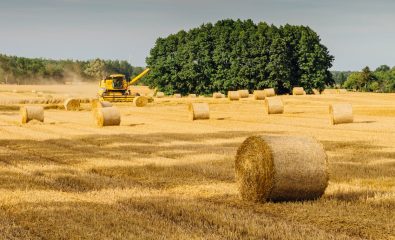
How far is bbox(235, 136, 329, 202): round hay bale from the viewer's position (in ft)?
33.5

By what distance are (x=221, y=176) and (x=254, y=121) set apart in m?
18.7

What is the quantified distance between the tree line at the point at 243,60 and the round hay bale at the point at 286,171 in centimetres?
6056

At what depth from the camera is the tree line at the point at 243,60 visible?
72875mm

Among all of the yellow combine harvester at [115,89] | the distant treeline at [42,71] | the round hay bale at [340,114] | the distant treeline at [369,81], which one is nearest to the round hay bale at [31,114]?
the round hay bale at [340,114]

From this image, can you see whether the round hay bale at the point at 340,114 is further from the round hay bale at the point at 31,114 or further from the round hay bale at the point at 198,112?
the round hay bale at the point at 31,114

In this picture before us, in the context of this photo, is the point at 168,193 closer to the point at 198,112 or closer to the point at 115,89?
the point at 198,112

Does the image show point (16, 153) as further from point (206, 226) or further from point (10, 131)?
point (206, 226)

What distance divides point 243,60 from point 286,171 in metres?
65.7

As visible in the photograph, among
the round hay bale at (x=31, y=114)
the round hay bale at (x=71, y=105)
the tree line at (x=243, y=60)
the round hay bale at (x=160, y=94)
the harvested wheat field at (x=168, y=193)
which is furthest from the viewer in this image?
the round hay bale at (x=160, y=94)

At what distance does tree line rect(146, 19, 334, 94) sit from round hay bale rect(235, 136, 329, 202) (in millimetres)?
60556

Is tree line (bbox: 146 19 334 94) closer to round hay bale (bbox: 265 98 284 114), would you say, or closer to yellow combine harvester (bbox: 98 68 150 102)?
yellow combine harvester (bbox: 98 68 150 102)

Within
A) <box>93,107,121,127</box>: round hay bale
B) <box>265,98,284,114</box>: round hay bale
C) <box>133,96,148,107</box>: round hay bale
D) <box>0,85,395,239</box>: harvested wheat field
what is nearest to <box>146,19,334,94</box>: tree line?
<box>133,96,148,107</box>: round hay bale

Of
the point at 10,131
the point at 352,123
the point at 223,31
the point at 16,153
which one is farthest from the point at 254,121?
the point at 223,31

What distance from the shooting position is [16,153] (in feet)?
57.4
